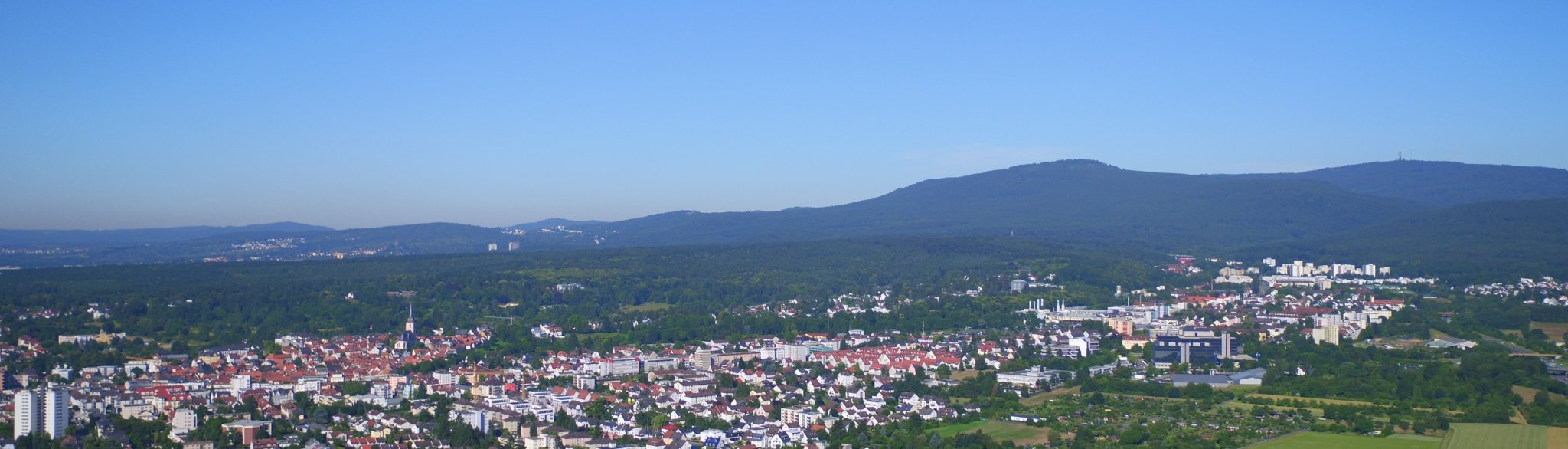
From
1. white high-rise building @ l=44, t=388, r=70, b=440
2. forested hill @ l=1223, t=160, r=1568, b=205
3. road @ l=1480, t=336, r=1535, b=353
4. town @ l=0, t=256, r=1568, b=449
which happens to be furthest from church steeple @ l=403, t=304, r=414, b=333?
forested hill @ l=1223, t=160, r=1568, b=205

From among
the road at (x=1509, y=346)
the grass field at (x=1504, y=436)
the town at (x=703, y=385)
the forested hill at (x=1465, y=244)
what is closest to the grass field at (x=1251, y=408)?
the town at (x=703, y=385)

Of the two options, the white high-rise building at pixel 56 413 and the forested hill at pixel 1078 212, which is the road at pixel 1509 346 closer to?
the white high-rise building at pixel 56 413

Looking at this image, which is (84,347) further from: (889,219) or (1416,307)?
(889,219)

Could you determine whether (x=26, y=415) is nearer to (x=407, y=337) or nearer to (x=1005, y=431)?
(x=1005, y=431)

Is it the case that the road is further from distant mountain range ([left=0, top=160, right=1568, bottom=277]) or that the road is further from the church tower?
distant mountain range ([left=0, top=160, right=1568, bottom=277])

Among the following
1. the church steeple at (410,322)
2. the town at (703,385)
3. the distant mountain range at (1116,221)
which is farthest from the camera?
the distant mountain range at (1116,221)

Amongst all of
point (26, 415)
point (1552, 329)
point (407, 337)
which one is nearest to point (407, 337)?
point (407, 337)
